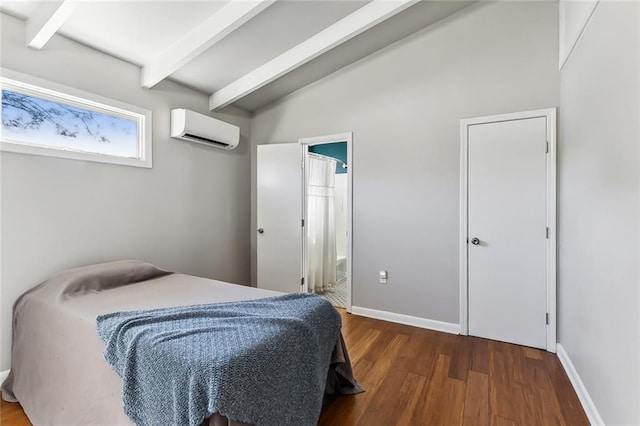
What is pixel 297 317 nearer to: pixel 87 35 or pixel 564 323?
pixel 564 323

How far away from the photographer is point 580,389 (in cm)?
185

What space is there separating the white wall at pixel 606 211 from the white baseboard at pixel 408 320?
0.89m

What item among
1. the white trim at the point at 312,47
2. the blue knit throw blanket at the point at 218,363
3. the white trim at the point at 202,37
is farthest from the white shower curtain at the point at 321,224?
the blue knit throw blanket at the point at 218,363

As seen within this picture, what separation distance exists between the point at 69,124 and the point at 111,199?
0.64m

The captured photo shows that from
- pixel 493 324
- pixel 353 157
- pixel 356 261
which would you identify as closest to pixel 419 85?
pixel 353 157

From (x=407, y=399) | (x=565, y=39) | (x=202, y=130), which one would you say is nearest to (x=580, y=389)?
(x=407, y=399)

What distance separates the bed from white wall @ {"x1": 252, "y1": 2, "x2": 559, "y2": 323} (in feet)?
4.69

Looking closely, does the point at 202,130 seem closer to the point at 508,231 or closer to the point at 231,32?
the point at 231,32

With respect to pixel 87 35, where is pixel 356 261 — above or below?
below

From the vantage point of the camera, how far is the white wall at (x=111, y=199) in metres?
1.98

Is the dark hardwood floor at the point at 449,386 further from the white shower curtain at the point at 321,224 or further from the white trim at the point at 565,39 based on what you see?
the white trim at the point at 565,39

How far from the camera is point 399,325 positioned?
303cm

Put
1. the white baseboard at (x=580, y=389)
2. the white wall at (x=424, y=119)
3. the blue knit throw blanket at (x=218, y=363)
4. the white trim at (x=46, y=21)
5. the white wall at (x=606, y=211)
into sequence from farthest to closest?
the white wall at (x=424, y=119) → the white trim at (x=46, y=21) → the white baseboard at (x=580, y=389) → the white wall at (x=606, y=211) → the blue knit throw blanket at (x=218, y=363)

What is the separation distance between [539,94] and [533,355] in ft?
7.36
